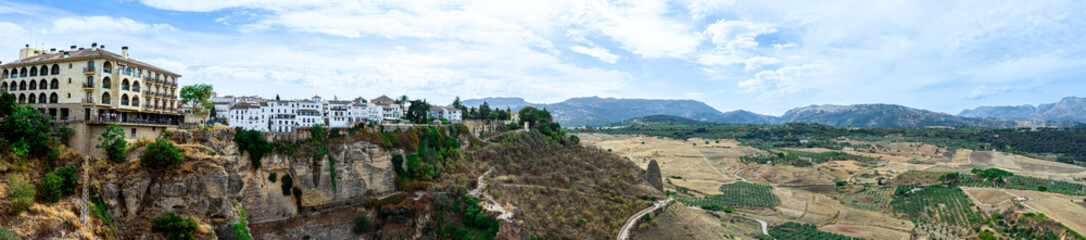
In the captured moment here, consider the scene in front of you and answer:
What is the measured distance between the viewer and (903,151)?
438ft

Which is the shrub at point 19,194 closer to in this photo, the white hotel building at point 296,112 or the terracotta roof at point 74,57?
the terracotta roof at point 74,57

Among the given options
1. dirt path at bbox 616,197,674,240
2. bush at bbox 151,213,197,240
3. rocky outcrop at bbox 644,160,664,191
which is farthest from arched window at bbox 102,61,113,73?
rocky outcrop at bbox 644,160,664,191

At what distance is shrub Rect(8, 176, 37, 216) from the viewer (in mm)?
26297

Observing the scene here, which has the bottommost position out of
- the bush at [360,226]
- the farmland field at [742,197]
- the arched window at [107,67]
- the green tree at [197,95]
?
the farmland field at [742,197]

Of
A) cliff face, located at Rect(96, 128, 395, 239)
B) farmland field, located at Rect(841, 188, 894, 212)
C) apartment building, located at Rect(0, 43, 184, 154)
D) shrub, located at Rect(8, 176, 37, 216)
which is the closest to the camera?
shrub, located at Rect(8, 176, 37, 216)

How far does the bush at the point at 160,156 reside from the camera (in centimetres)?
3369

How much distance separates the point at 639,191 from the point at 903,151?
112144mm

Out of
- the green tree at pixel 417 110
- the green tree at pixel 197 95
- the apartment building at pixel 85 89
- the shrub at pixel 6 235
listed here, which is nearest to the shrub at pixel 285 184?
the green tree at pixel 197 95

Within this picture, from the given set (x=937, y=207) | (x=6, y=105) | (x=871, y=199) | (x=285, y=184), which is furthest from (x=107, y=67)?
(x=871, y=199)

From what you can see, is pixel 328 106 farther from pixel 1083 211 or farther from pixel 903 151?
pixel 903 151

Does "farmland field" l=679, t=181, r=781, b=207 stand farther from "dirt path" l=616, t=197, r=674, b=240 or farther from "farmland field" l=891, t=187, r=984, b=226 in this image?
"dirt path" l=616, t=197, r=674, b=240

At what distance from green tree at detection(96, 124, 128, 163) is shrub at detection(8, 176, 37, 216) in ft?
19.1

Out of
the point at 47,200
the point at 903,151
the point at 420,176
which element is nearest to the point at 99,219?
the point at 47,200

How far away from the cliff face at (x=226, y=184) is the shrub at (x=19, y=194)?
3.89 metres
